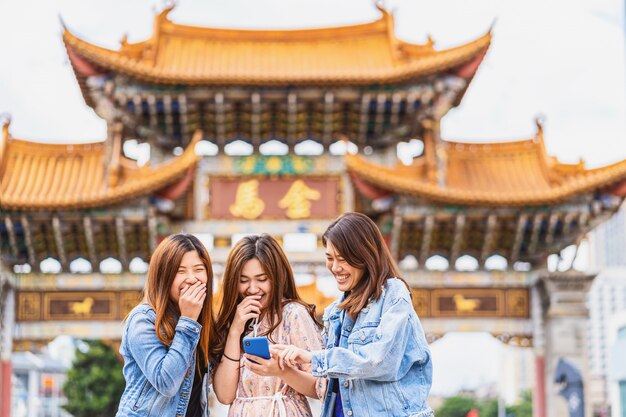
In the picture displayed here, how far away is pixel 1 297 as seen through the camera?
46.9 ft

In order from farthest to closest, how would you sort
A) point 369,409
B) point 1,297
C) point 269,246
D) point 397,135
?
1. point 397,135
2. point 1,297
3. point 269,246
4. point 369,409

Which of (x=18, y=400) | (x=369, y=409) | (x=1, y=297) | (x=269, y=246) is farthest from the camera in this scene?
(x=18, y=400)

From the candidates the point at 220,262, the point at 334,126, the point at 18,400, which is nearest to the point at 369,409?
the point at 220,262

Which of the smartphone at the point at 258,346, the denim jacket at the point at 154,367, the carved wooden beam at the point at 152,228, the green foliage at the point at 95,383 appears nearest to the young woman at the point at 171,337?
the denim jacket at the point at 154,367

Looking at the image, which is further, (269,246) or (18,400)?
(18,400)

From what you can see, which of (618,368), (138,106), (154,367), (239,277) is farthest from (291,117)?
(618,368)

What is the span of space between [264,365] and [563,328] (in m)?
11.7

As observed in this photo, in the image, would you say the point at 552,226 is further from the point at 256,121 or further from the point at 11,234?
the point at 11,234

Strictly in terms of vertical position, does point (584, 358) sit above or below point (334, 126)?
below

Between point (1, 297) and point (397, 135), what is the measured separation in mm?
6660

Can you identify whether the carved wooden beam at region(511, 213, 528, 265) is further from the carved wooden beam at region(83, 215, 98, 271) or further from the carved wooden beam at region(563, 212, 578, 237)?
the carved wooden beam at region(83, 215, 98, 271)

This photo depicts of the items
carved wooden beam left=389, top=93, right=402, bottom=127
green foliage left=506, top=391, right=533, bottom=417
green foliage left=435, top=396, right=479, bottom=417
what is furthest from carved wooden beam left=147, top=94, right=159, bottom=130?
green foliage left=506, top=391, right=533, bottom=417

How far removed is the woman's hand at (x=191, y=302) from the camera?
12.7 ft

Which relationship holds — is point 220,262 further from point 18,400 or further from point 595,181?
point 18,400
